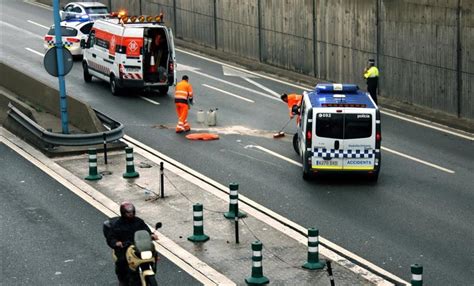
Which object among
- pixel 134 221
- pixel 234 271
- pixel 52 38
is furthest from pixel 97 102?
pixel 134 221

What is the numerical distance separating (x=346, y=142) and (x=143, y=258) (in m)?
10.6

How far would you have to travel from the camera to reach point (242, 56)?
149 ft

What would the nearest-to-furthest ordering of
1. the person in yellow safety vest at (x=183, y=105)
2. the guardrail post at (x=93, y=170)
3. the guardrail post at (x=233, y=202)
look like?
the guardrail post at (x=233, y=202), the guardrail post at (x=93, y=170), the person in yellow safety vest at (x=183, y=105)

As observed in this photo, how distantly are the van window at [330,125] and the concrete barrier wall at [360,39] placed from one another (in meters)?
8.38

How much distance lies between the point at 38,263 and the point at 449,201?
923 centimetres

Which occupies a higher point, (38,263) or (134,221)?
(134,221)

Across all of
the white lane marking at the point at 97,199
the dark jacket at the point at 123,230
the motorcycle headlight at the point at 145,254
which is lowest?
the white lane marking at the point at 97,199

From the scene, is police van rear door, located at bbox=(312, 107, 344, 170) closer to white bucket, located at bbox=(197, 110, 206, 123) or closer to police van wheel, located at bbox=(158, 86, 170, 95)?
white bucket, located at bbox=(197, 110, 206, 123)

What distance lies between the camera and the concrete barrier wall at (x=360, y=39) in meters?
32.7

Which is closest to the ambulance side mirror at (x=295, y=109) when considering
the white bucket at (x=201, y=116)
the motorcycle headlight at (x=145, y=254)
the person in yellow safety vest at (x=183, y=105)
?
the person in yellow safety vest at (x=183, y=105)

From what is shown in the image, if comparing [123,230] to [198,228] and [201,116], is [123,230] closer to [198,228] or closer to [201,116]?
[198,228]

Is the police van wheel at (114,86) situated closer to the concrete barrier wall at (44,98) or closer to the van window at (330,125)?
the concrete barrier wall at (44,98)

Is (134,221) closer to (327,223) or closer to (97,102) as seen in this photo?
(327,223)

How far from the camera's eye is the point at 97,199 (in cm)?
2322
